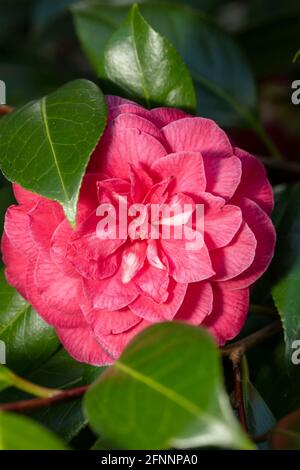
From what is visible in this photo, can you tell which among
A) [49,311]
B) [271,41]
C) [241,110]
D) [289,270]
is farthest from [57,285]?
[271,41]

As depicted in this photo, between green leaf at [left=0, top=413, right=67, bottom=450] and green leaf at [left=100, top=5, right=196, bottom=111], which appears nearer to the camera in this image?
green leaf at [left=0, top=413, right=67, bottom=450]

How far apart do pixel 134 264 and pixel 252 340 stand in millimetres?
174

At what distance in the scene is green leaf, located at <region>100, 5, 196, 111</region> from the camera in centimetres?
87

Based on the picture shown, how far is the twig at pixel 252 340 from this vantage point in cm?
78

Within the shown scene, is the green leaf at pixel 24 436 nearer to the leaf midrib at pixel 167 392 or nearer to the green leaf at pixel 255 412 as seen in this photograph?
the leaf midrib at pixel 167 392

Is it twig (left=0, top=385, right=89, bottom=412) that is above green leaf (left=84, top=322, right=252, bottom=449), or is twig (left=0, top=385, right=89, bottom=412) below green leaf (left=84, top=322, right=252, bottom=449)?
below

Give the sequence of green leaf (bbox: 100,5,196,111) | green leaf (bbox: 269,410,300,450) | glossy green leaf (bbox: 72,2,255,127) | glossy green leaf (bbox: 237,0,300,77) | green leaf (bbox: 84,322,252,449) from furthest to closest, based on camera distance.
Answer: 1. glossy green leaf (bbox: 237,0,300,77)
2. glossy green leaf (bbox: 72,2,255,127)
3. green leaf (bbox: 100,5,196,111)
4. green leaf (bbox: 269,410,300,450)
5. green leaf (bbox: 84,322,252,449)

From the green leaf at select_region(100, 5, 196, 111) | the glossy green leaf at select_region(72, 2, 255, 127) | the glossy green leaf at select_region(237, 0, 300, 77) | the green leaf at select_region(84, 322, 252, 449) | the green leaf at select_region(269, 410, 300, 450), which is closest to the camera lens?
the green leaf at select_region(84, 322, 252, 449)

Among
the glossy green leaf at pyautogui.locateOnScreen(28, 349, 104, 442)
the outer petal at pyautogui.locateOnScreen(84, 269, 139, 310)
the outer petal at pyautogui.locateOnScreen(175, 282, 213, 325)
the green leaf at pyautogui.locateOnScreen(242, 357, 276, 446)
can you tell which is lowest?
the glossy green leaf at pyautogui.locateOnScreen(28, 349, 104, 442)

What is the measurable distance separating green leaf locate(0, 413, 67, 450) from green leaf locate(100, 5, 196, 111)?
0.42 m

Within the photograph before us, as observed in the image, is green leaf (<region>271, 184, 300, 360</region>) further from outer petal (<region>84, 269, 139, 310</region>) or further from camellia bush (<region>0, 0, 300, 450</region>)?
outer petal (<region>84, 269, 139, 310</region>)

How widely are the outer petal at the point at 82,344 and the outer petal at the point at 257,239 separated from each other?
0.14 metres

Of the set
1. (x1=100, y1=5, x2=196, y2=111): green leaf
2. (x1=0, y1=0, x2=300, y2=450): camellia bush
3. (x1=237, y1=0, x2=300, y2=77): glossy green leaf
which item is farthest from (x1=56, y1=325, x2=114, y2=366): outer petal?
(x1=237, y1=0, x2=300, y2=77): glossy green leaf

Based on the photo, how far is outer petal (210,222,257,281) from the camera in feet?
2.34
